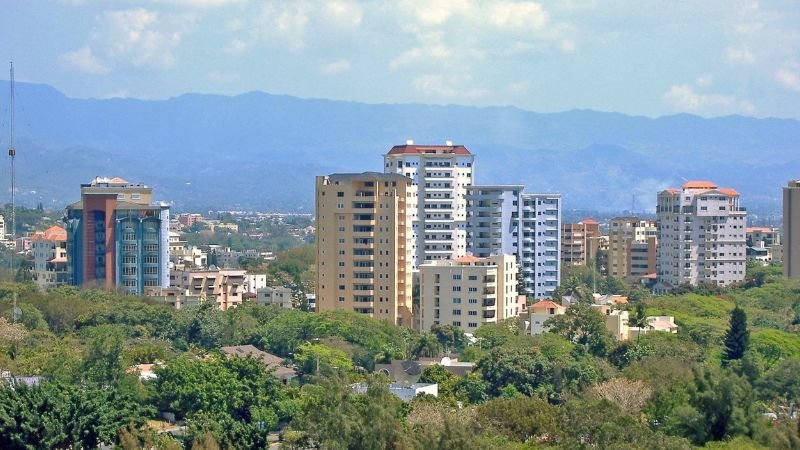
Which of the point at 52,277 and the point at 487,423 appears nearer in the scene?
the point at 487,423

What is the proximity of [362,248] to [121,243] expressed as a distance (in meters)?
13.7

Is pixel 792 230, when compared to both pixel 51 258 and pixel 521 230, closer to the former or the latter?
pixel 521 230

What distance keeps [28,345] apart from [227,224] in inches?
3144

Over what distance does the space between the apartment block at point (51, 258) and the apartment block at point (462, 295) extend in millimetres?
17624

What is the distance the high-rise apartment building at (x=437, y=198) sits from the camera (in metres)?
53.7

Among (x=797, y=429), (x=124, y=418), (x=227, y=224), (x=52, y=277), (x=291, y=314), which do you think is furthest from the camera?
(x=227, y=224)

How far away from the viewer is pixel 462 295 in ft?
144

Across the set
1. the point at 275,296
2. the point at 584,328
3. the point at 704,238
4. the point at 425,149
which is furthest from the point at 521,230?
the point at 584,328

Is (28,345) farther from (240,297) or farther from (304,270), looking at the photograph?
(304,270)

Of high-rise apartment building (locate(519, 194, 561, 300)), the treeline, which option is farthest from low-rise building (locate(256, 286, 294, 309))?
high-rise apartment building (locate(519, 194, 561, 300))

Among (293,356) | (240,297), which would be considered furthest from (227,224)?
(293,356)

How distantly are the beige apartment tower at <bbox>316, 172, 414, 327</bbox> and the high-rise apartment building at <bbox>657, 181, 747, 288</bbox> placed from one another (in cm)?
2047

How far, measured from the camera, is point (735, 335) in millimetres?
37062

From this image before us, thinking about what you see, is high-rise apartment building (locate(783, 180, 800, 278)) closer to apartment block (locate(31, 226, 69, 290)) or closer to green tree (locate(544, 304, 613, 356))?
green tree (locate(544, 304, 613, 356))
